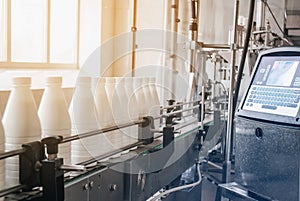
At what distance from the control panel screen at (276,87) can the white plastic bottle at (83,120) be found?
0.36 metres

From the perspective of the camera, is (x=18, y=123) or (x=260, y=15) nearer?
(x=18, y=123)

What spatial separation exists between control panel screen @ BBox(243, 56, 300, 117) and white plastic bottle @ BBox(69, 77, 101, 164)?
365 mm

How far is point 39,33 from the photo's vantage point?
6.85 ft

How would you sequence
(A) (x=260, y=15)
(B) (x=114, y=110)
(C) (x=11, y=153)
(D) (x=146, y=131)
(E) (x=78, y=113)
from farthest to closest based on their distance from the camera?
(A) (x=260, y=15) < (D) (x=146, y=131) < (B) (x=114, y=110) < (E) (x=78, y=113) < (C) (x=11, y=153)

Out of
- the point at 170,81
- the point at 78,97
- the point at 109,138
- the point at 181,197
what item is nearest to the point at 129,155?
the point at 109,138

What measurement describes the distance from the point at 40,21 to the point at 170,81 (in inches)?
32.5

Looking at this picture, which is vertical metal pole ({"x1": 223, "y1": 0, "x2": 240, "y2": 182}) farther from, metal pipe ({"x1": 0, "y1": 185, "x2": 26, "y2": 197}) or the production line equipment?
metal pipe ({"x1": 0, "y1": 185, "x2": 26, "y2": 197})

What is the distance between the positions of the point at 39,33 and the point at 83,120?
1324 millimetres

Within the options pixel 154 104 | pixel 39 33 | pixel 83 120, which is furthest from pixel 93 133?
pixel 39 33

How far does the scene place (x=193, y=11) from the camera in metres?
2.14

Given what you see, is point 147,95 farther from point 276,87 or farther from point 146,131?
point 276,87

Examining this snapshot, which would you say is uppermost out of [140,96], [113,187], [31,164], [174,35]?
[174,35]

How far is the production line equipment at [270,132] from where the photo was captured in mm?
773

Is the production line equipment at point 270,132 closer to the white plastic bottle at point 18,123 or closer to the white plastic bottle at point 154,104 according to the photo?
the white plastic bottle at point 154,104
